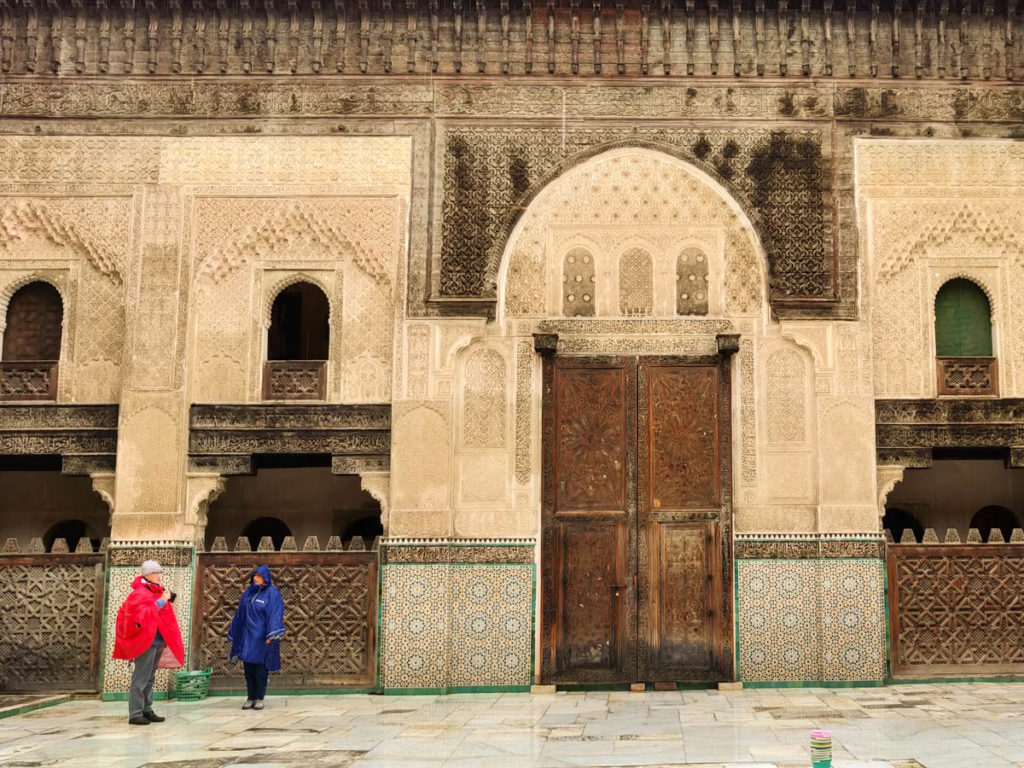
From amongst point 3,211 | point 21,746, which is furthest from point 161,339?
point 21,746

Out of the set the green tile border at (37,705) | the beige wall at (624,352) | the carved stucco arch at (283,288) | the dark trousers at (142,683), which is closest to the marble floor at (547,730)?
the green tile border at (37,705)

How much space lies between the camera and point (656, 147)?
348 inches

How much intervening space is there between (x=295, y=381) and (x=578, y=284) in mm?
2411

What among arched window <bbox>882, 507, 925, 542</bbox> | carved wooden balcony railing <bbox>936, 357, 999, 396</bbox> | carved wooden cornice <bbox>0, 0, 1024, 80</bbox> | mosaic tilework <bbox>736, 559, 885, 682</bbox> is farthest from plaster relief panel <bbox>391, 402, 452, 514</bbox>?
arched window <bbox>882, 507, 925, 542</bbox>

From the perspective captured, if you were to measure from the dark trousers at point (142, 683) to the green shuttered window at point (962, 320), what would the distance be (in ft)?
20.9

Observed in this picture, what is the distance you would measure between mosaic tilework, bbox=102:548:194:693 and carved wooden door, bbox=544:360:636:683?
2.76 metres

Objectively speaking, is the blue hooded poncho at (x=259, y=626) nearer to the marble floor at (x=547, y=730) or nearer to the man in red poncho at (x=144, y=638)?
the marble floor at (x=547, y=730)

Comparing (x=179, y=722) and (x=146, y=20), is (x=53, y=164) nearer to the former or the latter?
(x=146, y=20)

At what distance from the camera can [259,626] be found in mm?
7387

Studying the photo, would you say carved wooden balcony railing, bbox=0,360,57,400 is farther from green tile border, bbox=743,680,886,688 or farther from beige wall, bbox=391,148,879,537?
green tile border, bbox=743,680,886,688

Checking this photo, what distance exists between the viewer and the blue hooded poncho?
735 cm

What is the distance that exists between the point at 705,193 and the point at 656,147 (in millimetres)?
556

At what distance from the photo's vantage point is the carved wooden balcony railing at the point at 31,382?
8555 mm

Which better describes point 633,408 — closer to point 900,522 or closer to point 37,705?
point 900,522
